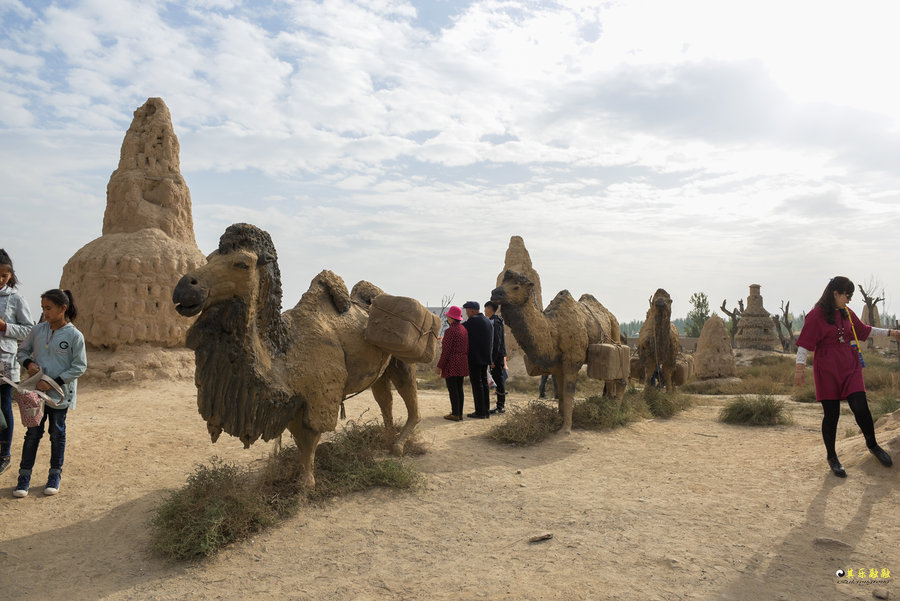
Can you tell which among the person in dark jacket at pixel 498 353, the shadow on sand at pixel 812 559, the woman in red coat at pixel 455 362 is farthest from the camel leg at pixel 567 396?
the shadow on sand at pixel 812 559

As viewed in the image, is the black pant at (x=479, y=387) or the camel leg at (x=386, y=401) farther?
the black pant at (x=479, y=387)

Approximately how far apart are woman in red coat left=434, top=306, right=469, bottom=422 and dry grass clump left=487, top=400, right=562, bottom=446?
1.31 meters

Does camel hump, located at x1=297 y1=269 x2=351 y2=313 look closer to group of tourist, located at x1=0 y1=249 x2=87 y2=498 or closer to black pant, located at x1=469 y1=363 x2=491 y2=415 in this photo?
group of tourist, located at x1=0 y1=249 x2=87 y2=498

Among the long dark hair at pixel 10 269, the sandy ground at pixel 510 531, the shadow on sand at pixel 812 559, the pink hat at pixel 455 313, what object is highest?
the long dark hair at pixel 10 269

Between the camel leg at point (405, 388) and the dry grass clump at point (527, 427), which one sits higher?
the camel leg at point (405, 388)

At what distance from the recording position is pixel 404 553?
13.9 ft

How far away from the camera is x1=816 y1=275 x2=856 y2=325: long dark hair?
5.84 m

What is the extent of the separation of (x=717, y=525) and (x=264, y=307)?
13.3 feet

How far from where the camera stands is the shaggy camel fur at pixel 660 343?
11.4 m

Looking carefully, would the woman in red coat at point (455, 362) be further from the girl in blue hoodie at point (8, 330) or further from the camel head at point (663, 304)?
the girl in blue hoodie at point (8, 330)

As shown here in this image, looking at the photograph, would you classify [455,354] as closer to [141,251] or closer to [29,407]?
[29,407]

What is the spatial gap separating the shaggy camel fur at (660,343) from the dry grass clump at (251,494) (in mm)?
7331

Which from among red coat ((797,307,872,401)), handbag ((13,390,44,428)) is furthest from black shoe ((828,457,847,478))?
handbag ((13,390,44,428))

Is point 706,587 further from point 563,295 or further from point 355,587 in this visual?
point 563,295
